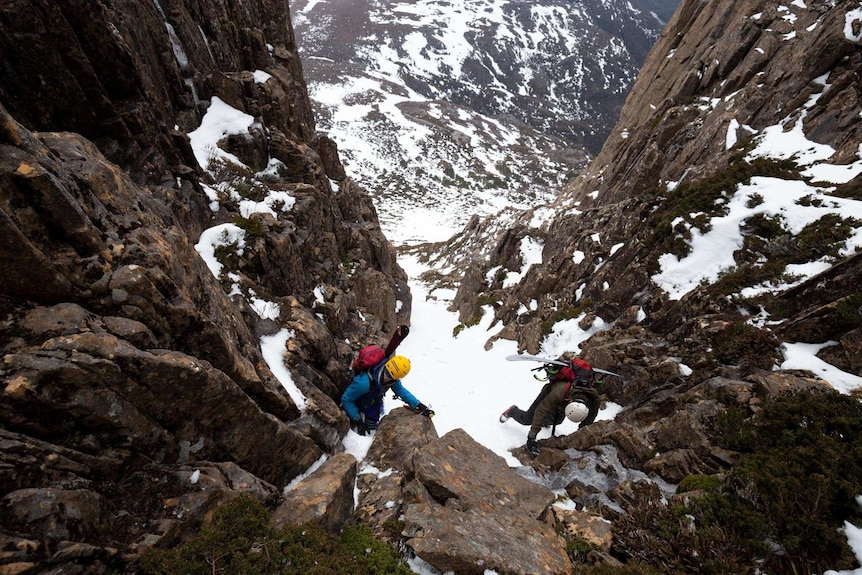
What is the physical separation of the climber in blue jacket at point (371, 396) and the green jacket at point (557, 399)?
8.10ft

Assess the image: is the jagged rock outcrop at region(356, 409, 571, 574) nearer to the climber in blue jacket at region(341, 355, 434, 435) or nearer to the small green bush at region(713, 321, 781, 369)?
the climber in blue jacket at region(341, 355, 434, 435)

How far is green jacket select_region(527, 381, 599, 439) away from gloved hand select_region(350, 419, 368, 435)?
12.5 feet

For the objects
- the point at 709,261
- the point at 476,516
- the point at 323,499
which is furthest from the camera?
the point at 709,261

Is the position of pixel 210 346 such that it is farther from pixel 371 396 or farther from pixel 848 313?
pixel 848 313

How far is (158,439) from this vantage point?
4227 millimetres

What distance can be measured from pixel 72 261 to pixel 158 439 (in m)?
2.26

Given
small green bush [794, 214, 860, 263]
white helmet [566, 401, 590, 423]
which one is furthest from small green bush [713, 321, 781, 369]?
white helmet [566, 401, 590, 423]

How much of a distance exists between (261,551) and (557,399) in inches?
258

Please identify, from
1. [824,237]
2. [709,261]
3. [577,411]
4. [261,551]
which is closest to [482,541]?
[261,551]

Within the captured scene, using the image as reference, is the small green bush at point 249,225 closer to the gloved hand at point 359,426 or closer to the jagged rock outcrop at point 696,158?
the gloved hand at point 359,426

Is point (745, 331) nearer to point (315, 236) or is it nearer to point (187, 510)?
point (187, 510)

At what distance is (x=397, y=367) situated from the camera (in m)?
7.82

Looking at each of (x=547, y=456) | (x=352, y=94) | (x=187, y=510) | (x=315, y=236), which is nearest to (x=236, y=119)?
(x=315, y=236)

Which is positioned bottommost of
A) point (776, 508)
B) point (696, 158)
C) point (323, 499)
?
point (323, 499)
